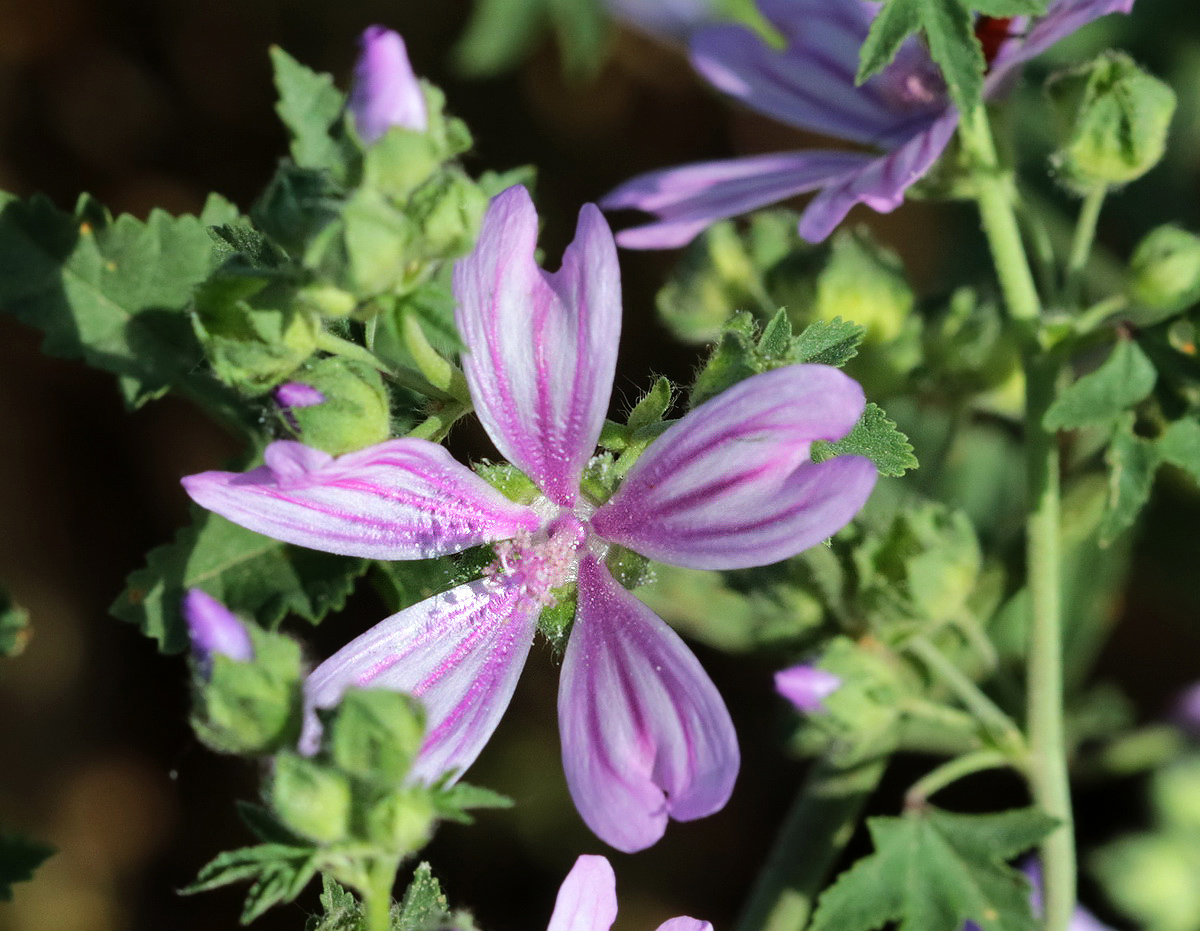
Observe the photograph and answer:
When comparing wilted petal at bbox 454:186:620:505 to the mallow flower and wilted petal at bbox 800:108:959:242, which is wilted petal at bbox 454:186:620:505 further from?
wilted petal at bbox 800:108:959:242

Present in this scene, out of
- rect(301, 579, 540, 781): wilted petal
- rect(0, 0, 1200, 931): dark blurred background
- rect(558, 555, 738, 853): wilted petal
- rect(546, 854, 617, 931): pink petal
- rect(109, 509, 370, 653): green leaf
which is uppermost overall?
rect(558, 555, 738, 853): wilted petal

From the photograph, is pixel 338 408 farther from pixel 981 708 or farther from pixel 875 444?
pixel 981 708

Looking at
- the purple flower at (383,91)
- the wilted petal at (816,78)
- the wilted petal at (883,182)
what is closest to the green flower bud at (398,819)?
the purple flower at (383,91)

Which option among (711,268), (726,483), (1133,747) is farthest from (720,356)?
(1133,747)

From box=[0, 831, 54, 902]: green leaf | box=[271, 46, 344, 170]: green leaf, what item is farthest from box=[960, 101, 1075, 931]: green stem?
box=[0, 831, 54, 902]: green leaf

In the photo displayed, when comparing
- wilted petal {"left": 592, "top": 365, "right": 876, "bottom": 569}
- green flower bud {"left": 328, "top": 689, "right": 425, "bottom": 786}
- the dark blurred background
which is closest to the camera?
green flower bud {"left": 328, "top": 689, "right": 425, "bottom": 786}

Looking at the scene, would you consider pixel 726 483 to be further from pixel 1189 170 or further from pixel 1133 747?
pixel 1189 170

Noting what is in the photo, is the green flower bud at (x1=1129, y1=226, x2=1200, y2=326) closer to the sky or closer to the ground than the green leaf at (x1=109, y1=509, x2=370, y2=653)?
closer to the sky
